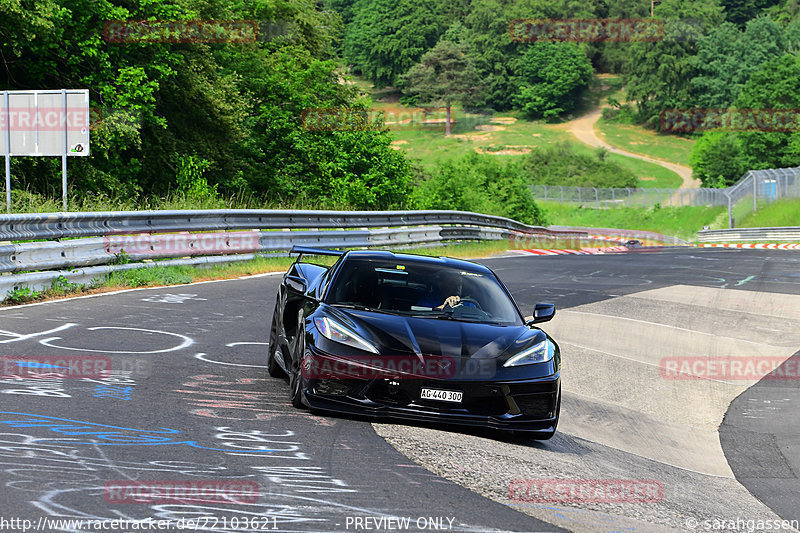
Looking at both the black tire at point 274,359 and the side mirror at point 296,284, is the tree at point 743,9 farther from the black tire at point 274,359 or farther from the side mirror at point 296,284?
the black tire at point 274,359

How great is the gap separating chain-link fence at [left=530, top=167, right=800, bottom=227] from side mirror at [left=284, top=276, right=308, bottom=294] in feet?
199

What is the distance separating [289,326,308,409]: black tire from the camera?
7.40 m

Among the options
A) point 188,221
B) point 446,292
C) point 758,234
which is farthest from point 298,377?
point 758,234

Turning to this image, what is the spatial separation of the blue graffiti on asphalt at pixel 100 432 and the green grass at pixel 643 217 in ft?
251

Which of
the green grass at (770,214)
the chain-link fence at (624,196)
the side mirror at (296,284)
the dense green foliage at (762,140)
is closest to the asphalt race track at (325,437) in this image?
the side mirror at (296,284)

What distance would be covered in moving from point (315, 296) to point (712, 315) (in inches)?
389

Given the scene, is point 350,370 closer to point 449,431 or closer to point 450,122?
point 449,431

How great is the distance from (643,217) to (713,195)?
1120 cm

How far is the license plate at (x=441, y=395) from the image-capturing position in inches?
278

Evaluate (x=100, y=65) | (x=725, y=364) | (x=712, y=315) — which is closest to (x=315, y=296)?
(x=725, y=364)

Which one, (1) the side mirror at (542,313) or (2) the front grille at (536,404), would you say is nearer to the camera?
(2) the front grille at (536,404)

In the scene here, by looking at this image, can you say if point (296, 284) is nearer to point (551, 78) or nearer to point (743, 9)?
point (551, 78)

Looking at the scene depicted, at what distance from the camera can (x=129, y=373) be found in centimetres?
857

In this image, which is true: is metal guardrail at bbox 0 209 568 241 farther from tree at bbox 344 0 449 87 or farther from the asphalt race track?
tree at bbox 344 0 449 87
